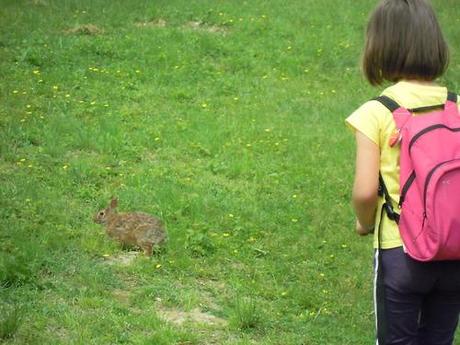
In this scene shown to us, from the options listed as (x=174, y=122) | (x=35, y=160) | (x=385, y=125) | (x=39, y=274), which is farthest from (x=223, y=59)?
(x=385, y=125)

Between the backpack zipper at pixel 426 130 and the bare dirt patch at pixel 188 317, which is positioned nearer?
the backpack zipper at pixel 426 130

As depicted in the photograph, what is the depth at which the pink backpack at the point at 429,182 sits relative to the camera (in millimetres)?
3111

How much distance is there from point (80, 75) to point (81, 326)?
611 centimetres

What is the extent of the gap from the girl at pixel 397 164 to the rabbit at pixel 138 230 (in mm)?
3158

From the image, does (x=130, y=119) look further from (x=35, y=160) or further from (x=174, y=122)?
(x=35, y=160)

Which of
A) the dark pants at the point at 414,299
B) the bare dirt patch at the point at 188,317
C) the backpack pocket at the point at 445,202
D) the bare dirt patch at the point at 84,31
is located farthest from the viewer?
the bare dirt patch at the point at 84,31

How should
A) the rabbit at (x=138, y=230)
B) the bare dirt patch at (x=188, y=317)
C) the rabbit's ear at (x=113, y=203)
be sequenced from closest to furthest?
the bare dirt patch at (x=188, y=317) → the rabbit at (x=138, y=230) → the rabbit's ear at (x=113, y=203)

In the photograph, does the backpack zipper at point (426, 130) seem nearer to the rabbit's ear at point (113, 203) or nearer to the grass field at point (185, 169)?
the grass field at point (185, 169)

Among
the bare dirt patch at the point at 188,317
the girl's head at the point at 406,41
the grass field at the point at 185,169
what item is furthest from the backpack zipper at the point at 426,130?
the bare dirt patch at the point at 188,317

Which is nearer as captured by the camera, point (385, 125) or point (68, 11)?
point (385, 125)

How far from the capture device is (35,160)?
Result: 322 inches

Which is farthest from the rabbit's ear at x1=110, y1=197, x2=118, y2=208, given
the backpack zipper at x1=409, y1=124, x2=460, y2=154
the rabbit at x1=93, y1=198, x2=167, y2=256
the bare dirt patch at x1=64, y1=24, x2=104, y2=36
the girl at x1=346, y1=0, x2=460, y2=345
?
the bare dirt patch at x1=64, y1=24, x2=104, y2=36

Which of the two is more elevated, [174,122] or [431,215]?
[431,215]

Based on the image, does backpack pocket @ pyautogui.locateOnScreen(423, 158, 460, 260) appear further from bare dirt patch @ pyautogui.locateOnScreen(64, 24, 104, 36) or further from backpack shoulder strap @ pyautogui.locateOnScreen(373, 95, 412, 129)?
bare dirt patch @ pyautogui.locateOnScreen(64, 24, 104, 36)
